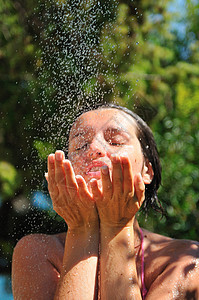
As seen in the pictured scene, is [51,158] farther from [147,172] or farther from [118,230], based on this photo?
[147,172]

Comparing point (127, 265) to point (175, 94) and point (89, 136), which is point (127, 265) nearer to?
point (89, 136)

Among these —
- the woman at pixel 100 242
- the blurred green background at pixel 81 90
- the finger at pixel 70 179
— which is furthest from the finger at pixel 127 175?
the blurred green background at pixel 81 90

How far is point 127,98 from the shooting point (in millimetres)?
4285

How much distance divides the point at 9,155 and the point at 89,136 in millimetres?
2130

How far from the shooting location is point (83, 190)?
1961 millimetres

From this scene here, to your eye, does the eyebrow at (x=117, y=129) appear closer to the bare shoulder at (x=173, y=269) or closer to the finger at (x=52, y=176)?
the finger at (x=52, y=176)

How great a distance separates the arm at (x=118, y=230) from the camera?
187 centimetres

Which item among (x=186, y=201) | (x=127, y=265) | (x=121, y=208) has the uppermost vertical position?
(x=121, y=208)

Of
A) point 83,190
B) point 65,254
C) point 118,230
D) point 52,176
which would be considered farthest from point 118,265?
point 52,176

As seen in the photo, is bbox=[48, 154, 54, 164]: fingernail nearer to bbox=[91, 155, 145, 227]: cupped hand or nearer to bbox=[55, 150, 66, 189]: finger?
bbox=[55, 150, 66, 189]: finger

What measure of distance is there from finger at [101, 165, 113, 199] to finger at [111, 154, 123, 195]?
0.02 m

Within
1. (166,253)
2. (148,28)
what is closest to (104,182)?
(166,253)

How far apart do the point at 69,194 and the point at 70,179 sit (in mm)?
103

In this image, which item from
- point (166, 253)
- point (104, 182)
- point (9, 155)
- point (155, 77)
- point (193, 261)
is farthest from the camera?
point (155, 77)
